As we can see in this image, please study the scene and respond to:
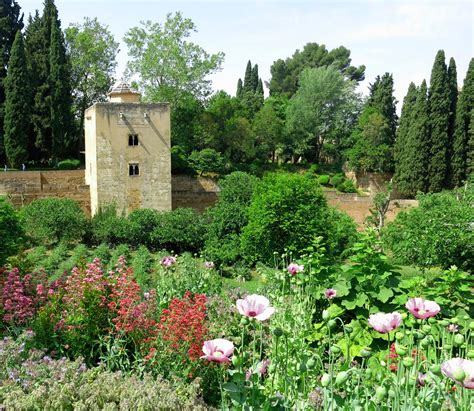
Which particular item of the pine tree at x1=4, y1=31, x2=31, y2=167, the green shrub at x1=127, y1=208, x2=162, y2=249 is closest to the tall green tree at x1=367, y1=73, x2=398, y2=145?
the green shrub at x1=127, y1=208, x2=162, y2=249

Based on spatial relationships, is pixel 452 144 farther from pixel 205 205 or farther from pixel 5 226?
pixel 5 226

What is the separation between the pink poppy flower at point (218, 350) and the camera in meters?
2.50

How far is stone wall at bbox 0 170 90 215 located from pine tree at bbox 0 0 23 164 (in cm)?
378

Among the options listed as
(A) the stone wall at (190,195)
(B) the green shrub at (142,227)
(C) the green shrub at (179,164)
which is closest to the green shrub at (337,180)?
(A) the stone wall at (190,195)

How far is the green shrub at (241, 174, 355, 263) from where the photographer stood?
514 inches

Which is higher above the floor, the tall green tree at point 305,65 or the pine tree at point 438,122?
the tall green tree at point 305,65

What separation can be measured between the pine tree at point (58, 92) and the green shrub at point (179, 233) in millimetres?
9523

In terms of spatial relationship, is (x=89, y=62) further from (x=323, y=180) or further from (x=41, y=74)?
(x=323, y=180)

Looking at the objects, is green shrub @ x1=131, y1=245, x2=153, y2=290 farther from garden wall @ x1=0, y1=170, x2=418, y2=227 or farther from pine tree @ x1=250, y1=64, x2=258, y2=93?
pine tree @ x1=250, y1=64, x2=258, y2=93

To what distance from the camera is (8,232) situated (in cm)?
1056

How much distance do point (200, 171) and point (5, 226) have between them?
16.0m

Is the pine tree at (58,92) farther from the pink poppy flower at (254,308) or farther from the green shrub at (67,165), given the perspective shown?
the pink poppy flower at (254,308)

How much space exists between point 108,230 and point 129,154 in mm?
3944

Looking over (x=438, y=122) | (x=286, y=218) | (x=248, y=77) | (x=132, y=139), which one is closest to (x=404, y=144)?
(x=438, y=122)
